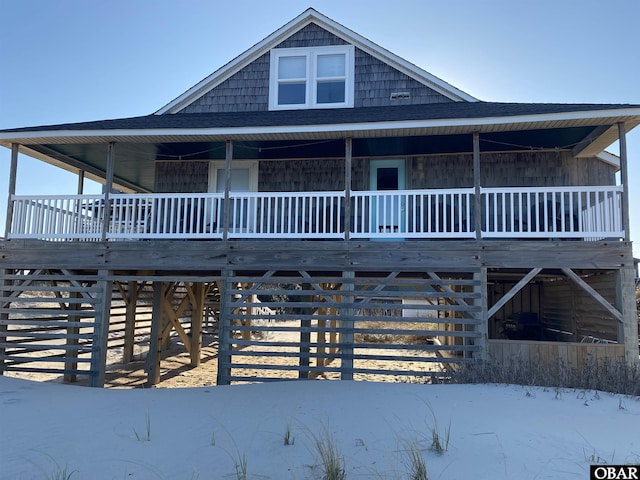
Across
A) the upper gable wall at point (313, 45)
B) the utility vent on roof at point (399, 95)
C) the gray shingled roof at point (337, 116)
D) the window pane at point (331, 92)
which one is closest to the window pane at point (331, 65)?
the window pane at point (331, 92)

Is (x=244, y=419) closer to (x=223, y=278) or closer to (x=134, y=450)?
(x=134, y=450)

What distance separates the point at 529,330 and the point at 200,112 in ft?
35.1

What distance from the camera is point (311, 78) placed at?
503 inches

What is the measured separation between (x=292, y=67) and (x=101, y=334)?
8.24 metres

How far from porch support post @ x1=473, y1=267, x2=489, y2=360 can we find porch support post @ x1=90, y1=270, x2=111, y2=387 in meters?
7.31

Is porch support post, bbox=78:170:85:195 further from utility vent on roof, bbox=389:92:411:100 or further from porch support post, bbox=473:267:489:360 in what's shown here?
porch support post, bbox=473:267:489:360

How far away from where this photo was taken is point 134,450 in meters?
5.00

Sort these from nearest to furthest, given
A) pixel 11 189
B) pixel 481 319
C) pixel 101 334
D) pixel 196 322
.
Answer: pixel 481 319 < pixel 101 334 < pixel 11 189 < pixel 196 322

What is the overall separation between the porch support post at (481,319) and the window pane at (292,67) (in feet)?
23.9

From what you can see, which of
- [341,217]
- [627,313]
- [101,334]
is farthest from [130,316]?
[627,313]

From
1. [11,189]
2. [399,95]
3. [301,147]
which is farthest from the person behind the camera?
[399,95]

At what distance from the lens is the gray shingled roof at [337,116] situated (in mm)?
9180

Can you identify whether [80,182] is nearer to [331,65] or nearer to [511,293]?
Result: [331,65]

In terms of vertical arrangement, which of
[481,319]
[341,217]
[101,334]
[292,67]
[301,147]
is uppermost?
[292,67]
